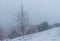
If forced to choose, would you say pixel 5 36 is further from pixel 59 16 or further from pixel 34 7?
pixel 59 16

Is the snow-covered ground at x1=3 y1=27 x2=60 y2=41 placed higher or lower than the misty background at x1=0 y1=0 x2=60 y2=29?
lower

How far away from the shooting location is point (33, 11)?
6.95 ft

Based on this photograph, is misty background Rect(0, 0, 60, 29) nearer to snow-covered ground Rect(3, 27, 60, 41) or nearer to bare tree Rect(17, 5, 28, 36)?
bare tree Rect(17, 5, 28, 36)

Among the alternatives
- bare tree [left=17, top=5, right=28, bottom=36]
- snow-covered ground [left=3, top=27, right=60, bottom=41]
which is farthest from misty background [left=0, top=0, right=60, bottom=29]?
snow-covered ground [left=3, top=27, right=60, bottom=41]

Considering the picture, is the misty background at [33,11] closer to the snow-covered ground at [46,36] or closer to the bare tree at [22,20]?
the bare tree at [22,20]

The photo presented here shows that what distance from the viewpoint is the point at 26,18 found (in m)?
2.12

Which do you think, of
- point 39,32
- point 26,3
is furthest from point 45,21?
point 26,3

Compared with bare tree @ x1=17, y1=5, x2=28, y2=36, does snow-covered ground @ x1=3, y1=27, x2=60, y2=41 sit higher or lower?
lower

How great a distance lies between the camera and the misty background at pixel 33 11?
6.88 ft

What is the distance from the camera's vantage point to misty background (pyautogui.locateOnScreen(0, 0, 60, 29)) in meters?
2.10

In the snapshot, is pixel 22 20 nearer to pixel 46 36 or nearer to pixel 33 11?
pixel 33 11

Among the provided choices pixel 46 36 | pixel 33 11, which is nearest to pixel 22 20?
pixel 33 11

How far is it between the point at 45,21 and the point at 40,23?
10 cm

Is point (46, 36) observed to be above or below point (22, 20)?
below
